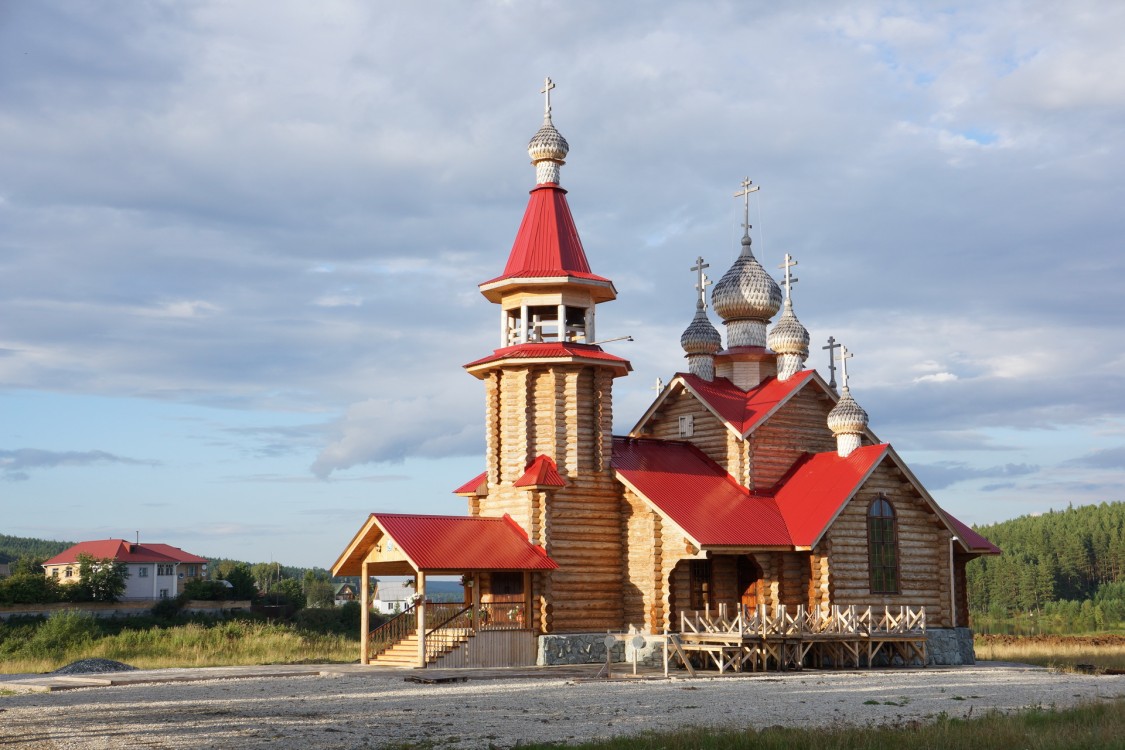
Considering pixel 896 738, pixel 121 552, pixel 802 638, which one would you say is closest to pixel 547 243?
pixel 802 638

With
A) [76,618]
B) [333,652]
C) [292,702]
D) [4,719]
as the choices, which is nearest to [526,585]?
[333,652]

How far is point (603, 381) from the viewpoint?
3181 cm

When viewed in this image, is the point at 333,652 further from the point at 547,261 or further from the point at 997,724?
the point at 997,724

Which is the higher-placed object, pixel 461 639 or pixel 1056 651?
pixel 461 639

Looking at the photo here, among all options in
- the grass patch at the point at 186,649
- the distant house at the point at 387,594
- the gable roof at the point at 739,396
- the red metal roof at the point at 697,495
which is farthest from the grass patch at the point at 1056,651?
the distant house at the point at 387,594

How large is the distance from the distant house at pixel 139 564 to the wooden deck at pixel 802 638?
60.9 m

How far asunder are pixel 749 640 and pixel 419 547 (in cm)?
772

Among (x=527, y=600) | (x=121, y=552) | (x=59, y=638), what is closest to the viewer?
(x=527, y=600)

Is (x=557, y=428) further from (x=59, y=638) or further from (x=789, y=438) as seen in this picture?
(x=59, y=638)

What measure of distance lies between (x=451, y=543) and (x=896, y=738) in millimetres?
15540

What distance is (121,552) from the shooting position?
3346 inches

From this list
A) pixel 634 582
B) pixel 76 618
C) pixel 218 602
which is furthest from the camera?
pixel 218 602

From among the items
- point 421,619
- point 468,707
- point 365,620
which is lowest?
point 468,707

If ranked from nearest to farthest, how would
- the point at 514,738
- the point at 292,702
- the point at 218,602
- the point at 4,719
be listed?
the point at 514,738, the point at 4,719, the point at 292,702, the point at 218,602
